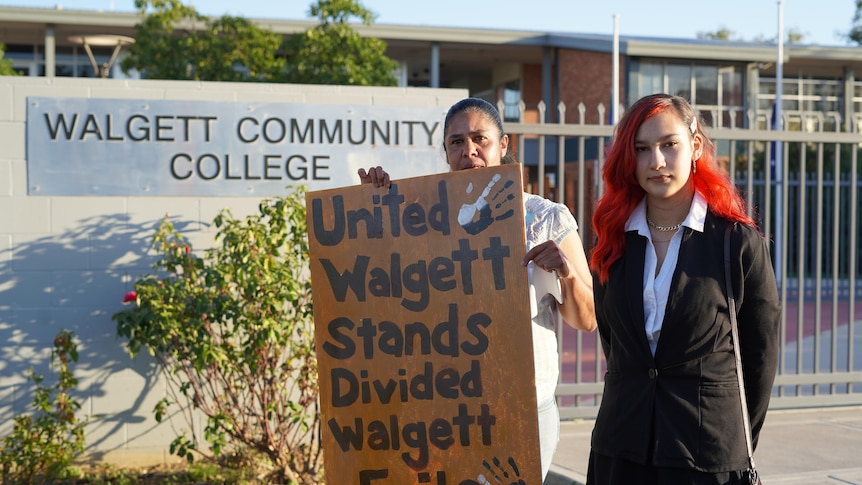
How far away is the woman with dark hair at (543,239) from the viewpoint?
3.02 metres

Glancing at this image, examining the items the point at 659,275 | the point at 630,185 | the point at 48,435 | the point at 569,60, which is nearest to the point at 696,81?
the point at 569,60

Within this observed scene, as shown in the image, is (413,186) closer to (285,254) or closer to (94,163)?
(285,254)

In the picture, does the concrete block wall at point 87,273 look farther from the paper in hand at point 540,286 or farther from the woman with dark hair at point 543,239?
the paper in hand at point 540,286

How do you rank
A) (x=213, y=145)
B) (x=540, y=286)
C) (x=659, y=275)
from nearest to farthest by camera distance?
(x=659, y=275)
(x=540, y=286)
(x=213, y=145)

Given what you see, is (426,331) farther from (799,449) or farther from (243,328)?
(799,449)

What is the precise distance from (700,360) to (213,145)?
409 cm

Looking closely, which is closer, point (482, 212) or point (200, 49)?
point (482, 212)

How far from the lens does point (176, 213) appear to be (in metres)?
6.03

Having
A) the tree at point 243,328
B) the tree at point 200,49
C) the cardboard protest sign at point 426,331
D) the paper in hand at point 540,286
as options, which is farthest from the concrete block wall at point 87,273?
the tree at point 200,49

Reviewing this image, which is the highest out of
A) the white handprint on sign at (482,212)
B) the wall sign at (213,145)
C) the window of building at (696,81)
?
the window of building at (696,81)

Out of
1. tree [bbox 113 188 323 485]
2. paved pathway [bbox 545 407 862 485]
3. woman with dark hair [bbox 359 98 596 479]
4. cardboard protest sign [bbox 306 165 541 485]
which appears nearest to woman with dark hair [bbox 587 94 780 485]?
woman with dark hair [bbox 359 98 596 479]

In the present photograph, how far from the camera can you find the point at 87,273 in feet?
19.6

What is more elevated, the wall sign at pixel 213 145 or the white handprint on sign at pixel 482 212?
the wall sign at pixel 213 145

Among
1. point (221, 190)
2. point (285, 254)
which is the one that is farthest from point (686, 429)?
point (221, 190)
